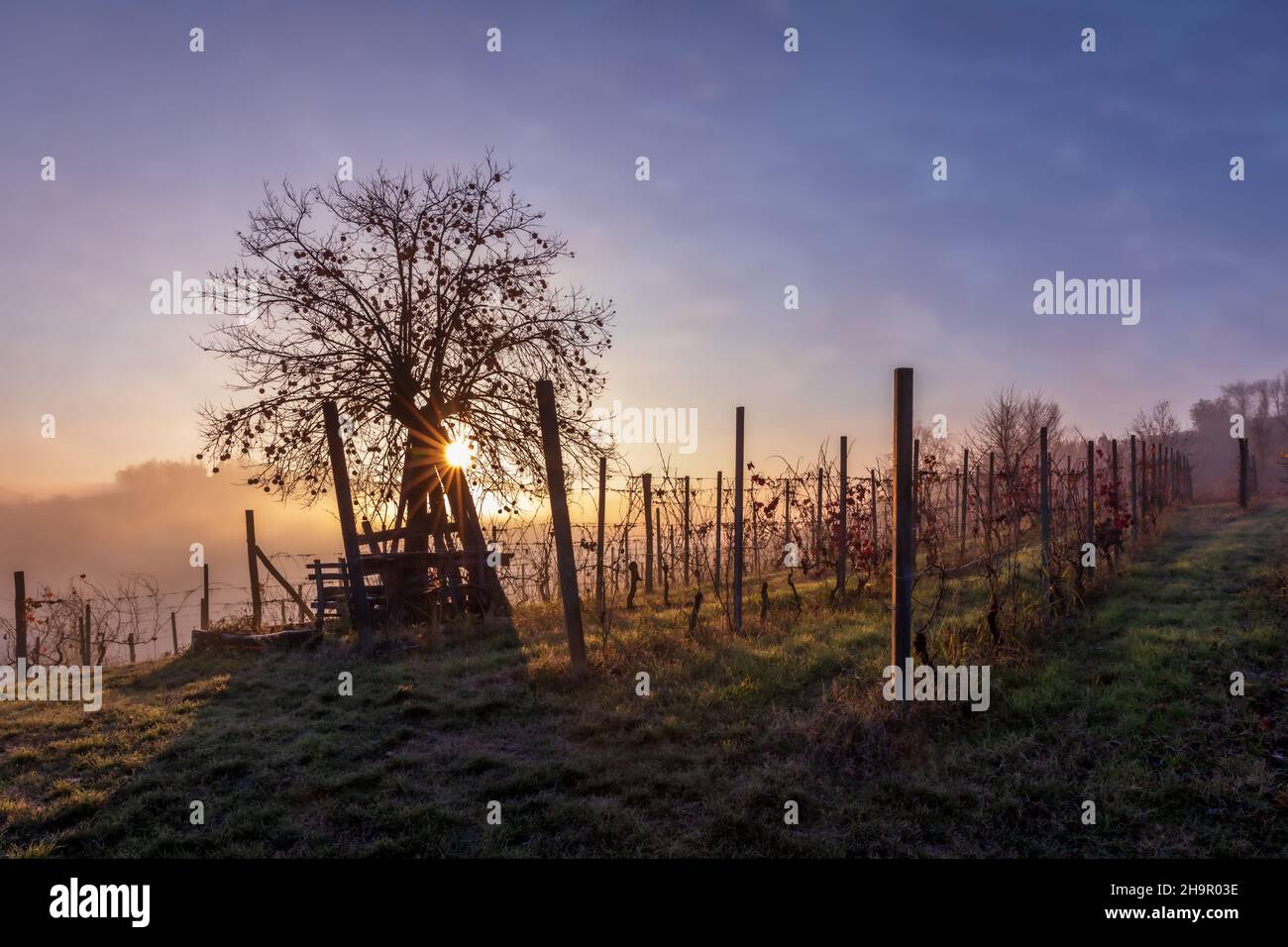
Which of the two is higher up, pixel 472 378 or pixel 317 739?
pixel 472 378

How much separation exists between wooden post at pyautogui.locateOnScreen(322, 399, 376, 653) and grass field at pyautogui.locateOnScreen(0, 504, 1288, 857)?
4.70 feet

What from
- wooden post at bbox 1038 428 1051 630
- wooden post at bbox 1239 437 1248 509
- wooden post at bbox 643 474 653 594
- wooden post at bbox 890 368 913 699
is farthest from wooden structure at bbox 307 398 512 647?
wooden post at bbox 1239 437 1248 509

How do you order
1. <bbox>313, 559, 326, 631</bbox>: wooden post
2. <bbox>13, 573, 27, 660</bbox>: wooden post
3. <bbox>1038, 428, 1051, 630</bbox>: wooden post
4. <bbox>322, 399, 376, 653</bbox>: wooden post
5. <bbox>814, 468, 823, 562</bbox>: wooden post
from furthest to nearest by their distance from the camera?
1. <bbox>814, 468, 823, 562</bbox>: wooden post
2. <bbox>13, 573, 27, 660</bbox>: wooden post
3. <bbox>313, 559, 326, 631</bbox>: wooden post
4. <bbox>322, 399, 376, 653</bbox>: wooden post
5. <bbox>1038, 428, 1051, 630</bbox>: wooden post

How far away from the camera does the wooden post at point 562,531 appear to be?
7113 mm

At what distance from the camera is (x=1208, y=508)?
24.0 meters

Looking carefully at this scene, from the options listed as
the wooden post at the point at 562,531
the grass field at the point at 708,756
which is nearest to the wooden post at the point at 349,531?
the grass field at the point at 708,756

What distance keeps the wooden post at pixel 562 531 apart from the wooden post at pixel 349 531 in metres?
3.74

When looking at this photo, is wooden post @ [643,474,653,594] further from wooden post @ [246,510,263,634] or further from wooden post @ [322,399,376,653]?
wooden post @ [246,510,263,634]

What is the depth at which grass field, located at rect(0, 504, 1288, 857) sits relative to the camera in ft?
13.4

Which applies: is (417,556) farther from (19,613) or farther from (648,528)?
(19,613)
